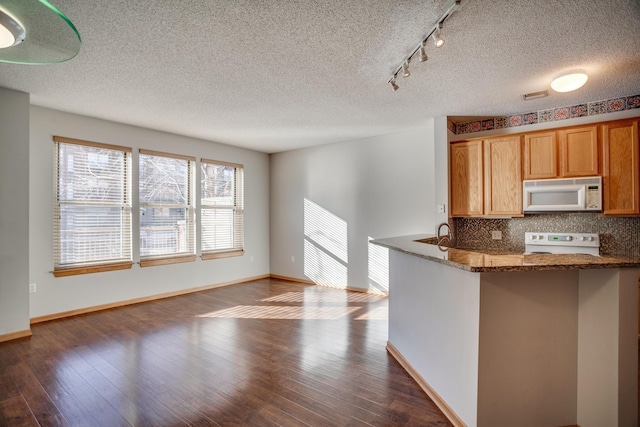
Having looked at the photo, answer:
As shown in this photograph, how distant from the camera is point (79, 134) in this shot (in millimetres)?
4262

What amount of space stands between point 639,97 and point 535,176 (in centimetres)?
133

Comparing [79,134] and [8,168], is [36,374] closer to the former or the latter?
[8,168]

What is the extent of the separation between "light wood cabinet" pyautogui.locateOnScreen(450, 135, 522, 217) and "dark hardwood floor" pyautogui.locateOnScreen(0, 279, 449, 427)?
1.89 meters

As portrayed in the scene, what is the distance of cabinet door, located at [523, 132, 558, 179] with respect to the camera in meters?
3.65

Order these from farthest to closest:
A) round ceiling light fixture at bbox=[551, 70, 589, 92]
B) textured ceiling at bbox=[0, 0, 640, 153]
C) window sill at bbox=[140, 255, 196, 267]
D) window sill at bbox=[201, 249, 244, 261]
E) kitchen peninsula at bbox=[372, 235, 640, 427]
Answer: window sill at bbox=[201, 249, 244, 261]
window sill at bbox=[140, 255, 196, 267]
round ceiling light fixture at bbox=[551, 70, 589, 92]
textured ceiling at bbox=[0, 0, 640, 153]
kitchen peninsula at bbox=[372, 235, 640, 427]

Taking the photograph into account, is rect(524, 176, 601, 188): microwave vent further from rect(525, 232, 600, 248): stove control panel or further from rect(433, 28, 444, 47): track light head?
rect(433, 28, 444, 47): track light head

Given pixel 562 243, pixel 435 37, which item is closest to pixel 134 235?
pixel 435 37

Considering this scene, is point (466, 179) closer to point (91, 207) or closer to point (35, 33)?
point (35, 33)

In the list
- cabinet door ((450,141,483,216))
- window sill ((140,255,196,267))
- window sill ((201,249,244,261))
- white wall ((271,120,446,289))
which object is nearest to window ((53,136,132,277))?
window sill ((140,255,196,267))

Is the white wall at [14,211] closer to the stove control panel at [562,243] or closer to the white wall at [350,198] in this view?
the white wall at [350,198]

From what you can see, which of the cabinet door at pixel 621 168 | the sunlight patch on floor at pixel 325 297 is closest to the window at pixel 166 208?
Answer: the sunlight patch on floor at pixel 325 297

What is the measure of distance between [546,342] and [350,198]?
409 cm

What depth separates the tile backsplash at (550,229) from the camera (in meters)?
3.54

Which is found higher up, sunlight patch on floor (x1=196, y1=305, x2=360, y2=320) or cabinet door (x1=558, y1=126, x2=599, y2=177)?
cabinet door (x1=558, y1=126, x2=599, y2=177)
